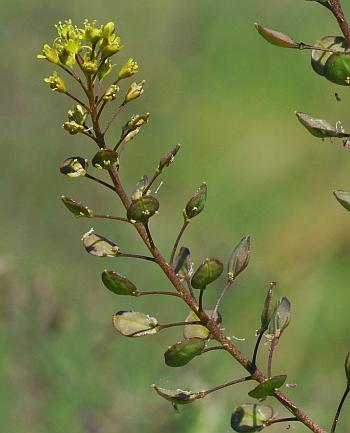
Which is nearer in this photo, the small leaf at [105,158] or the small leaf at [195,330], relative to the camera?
the small leaf at [105,158]

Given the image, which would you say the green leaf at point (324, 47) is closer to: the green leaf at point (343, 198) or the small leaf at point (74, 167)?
the green leaf at point (343, 198)

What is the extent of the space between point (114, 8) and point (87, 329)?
386 centimetres

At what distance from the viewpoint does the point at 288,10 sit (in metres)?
5.96

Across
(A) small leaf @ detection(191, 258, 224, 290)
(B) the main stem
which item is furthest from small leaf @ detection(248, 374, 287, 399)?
(A) small leaf @ detection(191, 258, 224, 290)

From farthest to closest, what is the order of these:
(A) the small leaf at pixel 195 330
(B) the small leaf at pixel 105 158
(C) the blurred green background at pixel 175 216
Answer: (C) the blurred green background at pixel 175 216
(A) the small leaf at pixel 195 330
(B) the small leaf at pixel 105 158

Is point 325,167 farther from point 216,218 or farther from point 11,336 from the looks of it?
point 11,336

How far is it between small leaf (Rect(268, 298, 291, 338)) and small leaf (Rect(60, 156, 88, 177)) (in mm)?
302

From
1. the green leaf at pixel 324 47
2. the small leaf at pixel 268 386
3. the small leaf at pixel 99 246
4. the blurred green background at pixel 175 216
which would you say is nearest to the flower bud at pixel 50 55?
the small leaf at pixel 99 246

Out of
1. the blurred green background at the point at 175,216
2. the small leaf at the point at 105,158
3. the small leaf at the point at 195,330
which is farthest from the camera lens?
the blurred green background at the point at 175,216

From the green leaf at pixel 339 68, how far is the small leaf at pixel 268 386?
1.13ft

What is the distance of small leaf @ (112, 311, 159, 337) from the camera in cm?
116

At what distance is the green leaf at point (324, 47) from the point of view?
115 centimetres

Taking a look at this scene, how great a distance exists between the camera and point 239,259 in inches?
47.9

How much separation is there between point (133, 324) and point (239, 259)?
16 centimetres
